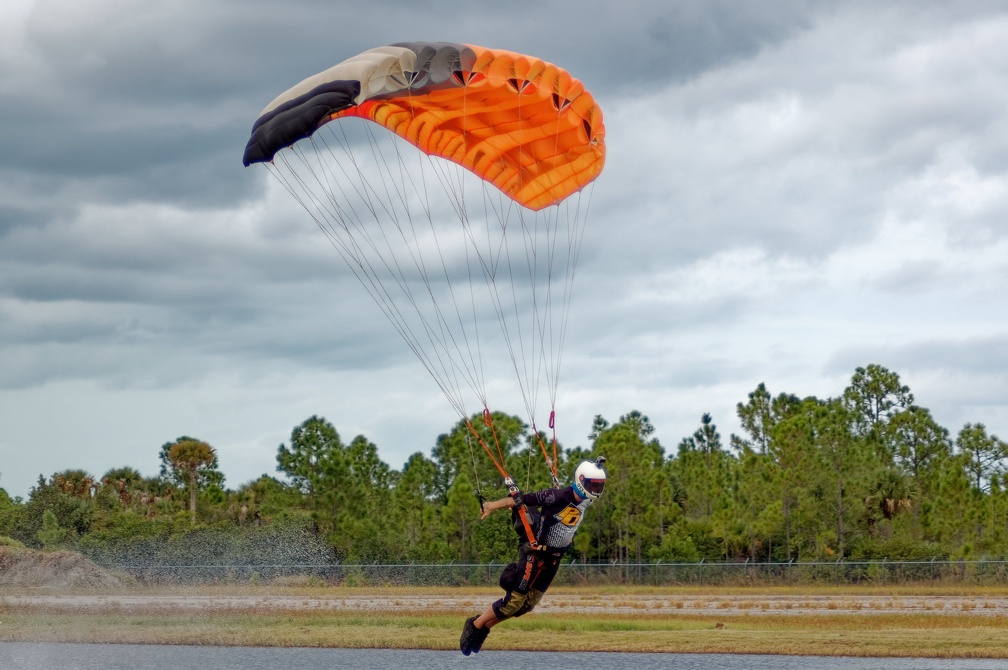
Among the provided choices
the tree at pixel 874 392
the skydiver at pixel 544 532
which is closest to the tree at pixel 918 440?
the tree at pixel 874 392

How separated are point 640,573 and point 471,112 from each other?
99.7 ft

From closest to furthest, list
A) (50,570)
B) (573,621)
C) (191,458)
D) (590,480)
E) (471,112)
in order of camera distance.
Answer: (590,480)
(471,112)
(573,621)
(50,570)
(191,458)

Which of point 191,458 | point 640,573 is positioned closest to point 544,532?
point 640,573

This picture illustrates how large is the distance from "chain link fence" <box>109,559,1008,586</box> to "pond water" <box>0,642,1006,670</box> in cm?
1725

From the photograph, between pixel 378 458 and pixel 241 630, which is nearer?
pixel 241 630

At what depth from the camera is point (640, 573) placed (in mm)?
44031

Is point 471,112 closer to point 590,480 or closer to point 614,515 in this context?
point 590,480

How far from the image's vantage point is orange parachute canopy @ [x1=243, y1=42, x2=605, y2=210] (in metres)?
15.4

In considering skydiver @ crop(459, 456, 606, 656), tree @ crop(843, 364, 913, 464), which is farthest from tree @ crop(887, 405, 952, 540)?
→ skydiver @ crop(459, 456, 606, 656)

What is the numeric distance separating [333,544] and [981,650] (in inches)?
1337

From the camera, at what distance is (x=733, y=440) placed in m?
93.6

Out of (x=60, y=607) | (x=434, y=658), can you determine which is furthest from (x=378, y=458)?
(x=434, y=658)

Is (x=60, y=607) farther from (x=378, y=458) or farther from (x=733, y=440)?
(x=733, y=440)

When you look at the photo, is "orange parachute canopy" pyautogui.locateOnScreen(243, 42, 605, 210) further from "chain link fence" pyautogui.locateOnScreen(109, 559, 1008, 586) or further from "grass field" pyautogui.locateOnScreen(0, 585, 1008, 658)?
"chain link fence" pyautogui.locateOnScreen(109, 559, 1008, 586)
